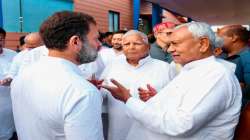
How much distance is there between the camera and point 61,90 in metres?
1.47

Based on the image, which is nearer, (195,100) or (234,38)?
(195,100)

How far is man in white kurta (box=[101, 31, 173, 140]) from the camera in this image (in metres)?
3.09

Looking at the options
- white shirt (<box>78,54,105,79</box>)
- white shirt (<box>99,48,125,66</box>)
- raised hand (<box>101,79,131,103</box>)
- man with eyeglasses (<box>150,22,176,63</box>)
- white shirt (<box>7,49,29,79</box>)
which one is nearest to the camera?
raised hand (<box>101,79,131,103</box>)

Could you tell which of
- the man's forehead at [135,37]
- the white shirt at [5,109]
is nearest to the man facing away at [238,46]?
Answer: the man's forehead at [135,37]

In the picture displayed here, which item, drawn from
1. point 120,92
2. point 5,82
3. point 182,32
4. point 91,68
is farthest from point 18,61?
point 182,32

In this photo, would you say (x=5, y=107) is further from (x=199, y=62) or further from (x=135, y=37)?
(x=199, y=62)

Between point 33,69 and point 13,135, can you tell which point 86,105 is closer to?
point 33,69

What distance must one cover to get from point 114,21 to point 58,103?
1103 cm

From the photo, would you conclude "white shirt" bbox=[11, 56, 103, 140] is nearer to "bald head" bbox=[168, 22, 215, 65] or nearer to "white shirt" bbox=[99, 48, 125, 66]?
"bald head" bbox=[168, 22, 215, 65]

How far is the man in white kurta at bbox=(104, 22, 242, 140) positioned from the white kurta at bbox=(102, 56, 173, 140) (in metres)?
1.01

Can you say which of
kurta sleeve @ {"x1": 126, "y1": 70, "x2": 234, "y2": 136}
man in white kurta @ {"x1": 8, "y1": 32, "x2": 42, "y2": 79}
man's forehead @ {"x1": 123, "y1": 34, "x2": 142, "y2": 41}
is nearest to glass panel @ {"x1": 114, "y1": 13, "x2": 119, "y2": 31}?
man in white kurta @ {"x1": 8, "y1": 32, "x2": 42, "y2": 79}

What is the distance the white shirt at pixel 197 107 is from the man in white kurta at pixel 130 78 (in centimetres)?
111

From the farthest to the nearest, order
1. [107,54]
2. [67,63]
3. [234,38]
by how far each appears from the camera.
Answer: [107,54], [234,38], [67,63]

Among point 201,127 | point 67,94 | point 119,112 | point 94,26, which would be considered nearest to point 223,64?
point 201,127
